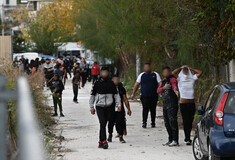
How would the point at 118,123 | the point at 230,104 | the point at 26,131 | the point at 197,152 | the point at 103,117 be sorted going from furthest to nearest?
the point at 118,123
the point at 103,117
the point at 197,152
the point at 230,104
the point at 26,131

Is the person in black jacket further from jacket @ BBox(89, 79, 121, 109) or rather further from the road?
jacket @ BBox(89, 79, 121, 109)

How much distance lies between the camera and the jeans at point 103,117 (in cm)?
1055

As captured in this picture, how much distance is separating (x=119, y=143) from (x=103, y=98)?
131 cm

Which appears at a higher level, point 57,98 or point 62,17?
point 62,17

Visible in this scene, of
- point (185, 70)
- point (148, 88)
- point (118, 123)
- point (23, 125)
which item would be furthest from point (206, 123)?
point (23, 125)

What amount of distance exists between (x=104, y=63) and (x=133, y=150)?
28.3 metres

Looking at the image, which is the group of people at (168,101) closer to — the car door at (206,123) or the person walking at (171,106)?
the person walking at (171,106)

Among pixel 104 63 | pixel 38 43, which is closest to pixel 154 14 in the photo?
pixel 104 63

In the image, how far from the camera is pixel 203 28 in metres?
13.3

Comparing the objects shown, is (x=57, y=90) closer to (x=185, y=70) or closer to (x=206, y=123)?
(x=185, y=70)

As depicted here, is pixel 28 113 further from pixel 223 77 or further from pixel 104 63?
pixel 104 63

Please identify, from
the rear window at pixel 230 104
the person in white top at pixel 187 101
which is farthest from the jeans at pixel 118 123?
the rear window at pixel 230 104

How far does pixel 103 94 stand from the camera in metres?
10.7

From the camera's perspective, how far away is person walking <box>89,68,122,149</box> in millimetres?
10648
